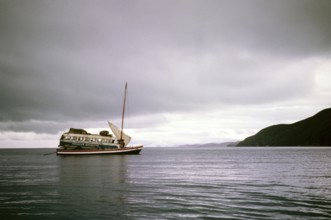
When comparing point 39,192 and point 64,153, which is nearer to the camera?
point 39,192

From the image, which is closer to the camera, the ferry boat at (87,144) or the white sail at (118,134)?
the ferry boat at (87,144)

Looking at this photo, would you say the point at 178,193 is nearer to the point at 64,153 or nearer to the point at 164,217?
the point at 164,217

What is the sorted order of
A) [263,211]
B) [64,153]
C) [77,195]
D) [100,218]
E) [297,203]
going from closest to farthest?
[100,218] < [263,211] < [297,203] < [77,195] < [64,153]

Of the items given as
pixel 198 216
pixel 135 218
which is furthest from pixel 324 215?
pixel 135 218

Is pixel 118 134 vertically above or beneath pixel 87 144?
above

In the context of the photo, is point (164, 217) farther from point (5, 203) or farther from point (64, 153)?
point (64, 153)

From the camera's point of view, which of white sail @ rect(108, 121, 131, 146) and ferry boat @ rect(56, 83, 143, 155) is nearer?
ferry boat @ rect(56, 83, 143, 155)

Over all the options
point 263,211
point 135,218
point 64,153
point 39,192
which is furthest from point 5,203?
point 64,153

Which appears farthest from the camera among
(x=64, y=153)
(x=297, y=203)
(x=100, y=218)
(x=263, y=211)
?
(x=64, y=153)

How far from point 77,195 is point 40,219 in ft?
20.2

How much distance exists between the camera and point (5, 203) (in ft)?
57.4

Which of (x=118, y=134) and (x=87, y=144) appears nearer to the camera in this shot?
(x=87, y=144)

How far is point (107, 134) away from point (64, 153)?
1493 cm

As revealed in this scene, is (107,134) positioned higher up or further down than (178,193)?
higher up
